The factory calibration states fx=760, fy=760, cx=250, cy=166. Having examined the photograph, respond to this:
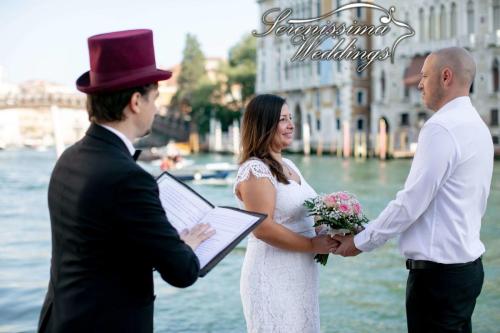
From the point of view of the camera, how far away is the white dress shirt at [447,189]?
1.93 metres

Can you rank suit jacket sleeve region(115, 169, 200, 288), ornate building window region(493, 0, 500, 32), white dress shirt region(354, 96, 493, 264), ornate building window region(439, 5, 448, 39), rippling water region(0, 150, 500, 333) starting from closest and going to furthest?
1. suit jacket sleeve region(115, 169, 200, 288)
2. white dress shirt region(354, 96, 493, 264)
3. rippling water region(0, 150, 500, 333)
4. ornate building window region(493, 0, 500, 32)
5. ornate building window region(439, 5, 448, 39)

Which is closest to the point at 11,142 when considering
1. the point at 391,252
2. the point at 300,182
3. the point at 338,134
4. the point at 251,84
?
the point at 251,84

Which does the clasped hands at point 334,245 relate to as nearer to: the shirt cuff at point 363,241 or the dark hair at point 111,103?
the shirt cuff at point 363,241

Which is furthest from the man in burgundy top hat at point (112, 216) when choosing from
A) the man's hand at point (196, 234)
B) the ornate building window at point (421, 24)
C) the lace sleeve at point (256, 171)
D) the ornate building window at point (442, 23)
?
the ornate building window at point (421, 24)

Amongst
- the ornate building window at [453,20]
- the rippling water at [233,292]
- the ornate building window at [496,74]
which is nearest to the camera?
the rippling water at [233,292]

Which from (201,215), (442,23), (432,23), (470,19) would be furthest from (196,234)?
(432,23)

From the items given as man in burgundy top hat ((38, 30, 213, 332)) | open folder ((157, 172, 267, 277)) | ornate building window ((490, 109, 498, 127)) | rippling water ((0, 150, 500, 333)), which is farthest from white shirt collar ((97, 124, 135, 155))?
ornate building window ((490, 109, 498, 127))

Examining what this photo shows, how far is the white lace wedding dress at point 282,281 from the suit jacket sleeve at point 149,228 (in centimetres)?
83

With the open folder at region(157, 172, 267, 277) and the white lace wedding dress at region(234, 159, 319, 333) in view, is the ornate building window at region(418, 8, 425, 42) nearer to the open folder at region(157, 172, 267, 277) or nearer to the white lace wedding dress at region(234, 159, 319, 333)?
the white lace wedding dress at region(234, 159, 319, 333)

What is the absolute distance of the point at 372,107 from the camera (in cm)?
2900

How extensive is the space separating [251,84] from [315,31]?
110 feet

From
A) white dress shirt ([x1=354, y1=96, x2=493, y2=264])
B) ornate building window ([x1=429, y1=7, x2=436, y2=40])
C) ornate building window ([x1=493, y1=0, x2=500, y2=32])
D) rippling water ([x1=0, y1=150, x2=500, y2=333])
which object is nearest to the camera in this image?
white dress shirt ([x1=354, y1=96, x2=493, y2=264])

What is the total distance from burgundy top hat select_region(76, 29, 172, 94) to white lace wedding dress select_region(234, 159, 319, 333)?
822 mm

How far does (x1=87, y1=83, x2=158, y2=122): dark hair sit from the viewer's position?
4.47 ft
